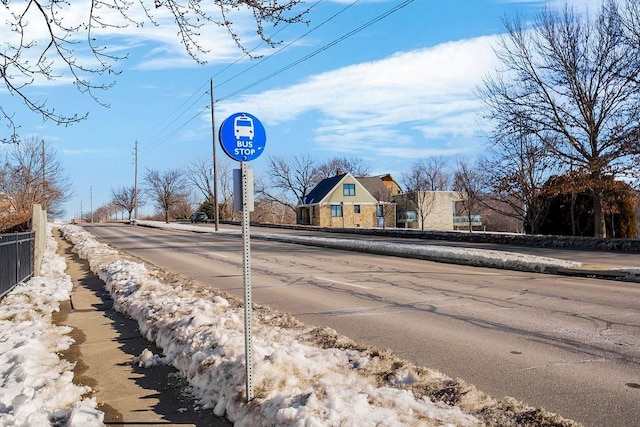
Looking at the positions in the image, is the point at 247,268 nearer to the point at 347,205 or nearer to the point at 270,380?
the point at 270,380

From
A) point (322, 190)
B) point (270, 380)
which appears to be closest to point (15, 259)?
point (270, 380)

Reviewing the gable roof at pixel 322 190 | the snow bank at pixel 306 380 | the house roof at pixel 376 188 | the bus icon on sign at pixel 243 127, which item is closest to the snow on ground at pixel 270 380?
the snow bank at pixel 306 380

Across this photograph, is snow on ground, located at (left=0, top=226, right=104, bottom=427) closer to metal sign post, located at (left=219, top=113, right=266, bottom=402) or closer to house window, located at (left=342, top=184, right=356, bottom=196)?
metal sign post, located at (left=219, top=113, right=266, bottom=402)

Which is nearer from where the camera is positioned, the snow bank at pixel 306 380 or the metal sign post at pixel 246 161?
the snow bank at pixel 306 380

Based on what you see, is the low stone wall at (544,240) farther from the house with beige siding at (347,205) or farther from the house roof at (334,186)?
the house roof at (334,186)

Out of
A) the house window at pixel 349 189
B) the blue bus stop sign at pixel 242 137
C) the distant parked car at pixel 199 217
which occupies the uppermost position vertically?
the house window at pixel 349 189

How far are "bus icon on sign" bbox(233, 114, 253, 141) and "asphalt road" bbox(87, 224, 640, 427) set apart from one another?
3.29 meters

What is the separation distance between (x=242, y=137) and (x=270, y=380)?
7.16ft

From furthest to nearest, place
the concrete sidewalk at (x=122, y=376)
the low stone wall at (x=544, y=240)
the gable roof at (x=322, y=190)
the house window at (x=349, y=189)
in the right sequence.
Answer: the house window at (x=349, y=189) < the gable roof at (x=322, y=190) < the low stone wall at (x=544, y=240) < the concrete sidewalk at (x=122, y=376)

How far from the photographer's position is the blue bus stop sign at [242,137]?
4.66 meters

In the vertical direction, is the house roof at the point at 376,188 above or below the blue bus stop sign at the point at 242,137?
above

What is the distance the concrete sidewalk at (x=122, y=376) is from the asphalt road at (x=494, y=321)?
2.65 metres

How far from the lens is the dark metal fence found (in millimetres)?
10992

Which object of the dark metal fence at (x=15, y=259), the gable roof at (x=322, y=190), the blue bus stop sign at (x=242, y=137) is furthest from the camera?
the gable roof at (x=322, y=190)
